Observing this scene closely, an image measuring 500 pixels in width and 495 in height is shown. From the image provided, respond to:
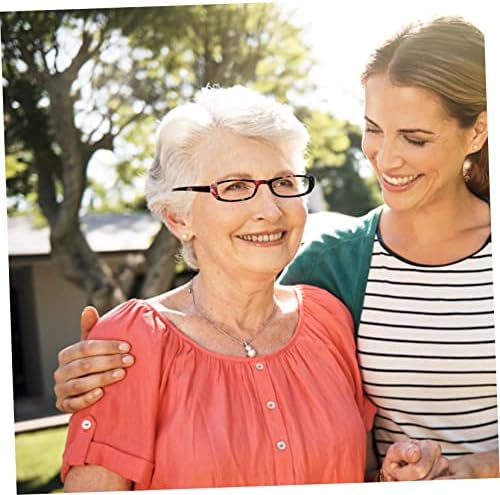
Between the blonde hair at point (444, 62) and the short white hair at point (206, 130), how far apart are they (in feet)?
0.99

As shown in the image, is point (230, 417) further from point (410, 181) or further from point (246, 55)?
point (246, 55)

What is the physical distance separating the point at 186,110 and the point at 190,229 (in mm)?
320

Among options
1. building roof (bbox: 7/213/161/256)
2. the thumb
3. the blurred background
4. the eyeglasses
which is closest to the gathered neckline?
the thumb

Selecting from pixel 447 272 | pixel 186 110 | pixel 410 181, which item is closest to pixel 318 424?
pixel 447 272

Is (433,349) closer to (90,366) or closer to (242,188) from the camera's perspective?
(242,188)

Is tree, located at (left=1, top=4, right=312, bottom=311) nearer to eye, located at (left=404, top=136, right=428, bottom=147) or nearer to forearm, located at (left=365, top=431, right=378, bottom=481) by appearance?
eye, located at (left=404, top=136, right=428, bottom=147)

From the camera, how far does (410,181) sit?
7.06ft

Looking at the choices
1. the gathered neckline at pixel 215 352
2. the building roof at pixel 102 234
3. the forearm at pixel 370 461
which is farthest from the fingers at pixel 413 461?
the building roof at pixel 102 234

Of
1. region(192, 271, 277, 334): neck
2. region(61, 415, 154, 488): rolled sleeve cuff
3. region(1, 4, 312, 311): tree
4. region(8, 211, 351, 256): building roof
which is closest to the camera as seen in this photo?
region(61, 415, 154, 488): rolled sleeve cuff

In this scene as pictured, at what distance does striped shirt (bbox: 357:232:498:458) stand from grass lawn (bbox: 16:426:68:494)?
316 centimetres

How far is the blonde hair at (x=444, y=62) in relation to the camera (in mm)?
2043

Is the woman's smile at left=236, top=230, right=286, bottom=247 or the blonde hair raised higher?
the blonde hair

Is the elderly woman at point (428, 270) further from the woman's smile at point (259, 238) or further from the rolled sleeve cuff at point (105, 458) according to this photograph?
the rolled sleeve cuff at point (105, 458)

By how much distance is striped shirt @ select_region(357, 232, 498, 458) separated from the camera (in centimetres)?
217
